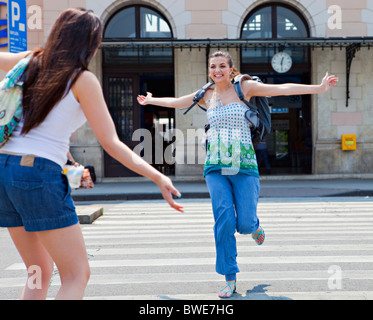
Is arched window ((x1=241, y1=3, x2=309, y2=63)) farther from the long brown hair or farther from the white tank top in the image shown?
the white tank top

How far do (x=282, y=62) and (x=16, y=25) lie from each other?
8986mm

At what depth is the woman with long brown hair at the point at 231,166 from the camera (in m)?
4.25

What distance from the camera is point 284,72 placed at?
1666 cm

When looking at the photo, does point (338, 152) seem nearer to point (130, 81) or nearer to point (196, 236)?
point (130, 81)

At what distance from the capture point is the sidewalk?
1277 centimetres

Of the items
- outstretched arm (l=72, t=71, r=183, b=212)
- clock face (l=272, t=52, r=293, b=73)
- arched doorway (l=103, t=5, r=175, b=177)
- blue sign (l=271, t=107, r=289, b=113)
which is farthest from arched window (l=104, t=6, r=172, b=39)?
outstretched arm (l=72, t=71, r=183, b=212)

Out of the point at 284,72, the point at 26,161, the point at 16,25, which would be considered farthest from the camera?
the point at 284,72

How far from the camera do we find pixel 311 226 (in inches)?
313

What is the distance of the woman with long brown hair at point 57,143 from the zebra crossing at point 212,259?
1.92 m

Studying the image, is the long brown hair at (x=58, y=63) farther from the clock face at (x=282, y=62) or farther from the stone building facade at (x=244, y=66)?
the clock face at (x=282, y=62)

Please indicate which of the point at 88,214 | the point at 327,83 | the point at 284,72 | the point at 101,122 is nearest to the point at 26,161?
the point at 101,122

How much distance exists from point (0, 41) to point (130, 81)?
163 inches

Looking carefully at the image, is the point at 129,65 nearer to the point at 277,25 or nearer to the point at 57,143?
the point at 277,25
